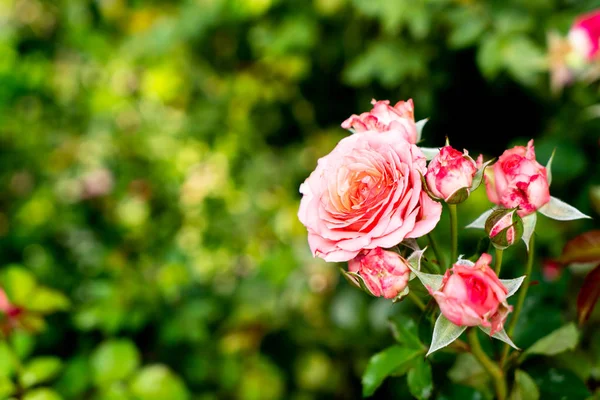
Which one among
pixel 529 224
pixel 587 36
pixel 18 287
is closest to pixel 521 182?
pixel 529 224

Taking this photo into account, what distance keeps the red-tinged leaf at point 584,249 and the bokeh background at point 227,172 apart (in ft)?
0.33

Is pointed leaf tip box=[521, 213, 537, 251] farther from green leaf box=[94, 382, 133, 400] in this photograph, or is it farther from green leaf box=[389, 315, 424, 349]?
green leaf box=[94, 382, 133, 400]

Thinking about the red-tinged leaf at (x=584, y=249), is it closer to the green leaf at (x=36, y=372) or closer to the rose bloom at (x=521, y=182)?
the rose bloom at (x=521, y=182)

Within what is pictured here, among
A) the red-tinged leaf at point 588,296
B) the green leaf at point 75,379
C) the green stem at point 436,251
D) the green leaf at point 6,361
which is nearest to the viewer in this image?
the green stem at point 436,251

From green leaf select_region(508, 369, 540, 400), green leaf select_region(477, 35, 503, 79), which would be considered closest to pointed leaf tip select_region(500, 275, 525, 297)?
green leaf select_region(508, 369, 540, 400)

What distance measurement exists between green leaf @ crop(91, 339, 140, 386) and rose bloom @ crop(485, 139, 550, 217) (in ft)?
2.65

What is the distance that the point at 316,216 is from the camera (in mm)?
585

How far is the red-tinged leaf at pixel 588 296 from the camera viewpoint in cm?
72

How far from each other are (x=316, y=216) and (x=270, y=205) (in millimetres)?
1108

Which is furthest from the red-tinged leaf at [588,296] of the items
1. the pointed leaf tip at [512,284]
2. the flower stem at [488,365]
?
the pointed leaf tip at [512,284]

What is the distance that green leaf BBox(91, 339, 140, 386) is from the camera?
1.03 meters

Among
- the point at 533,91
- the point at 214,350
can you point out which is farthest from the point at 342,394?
the point at 533,91

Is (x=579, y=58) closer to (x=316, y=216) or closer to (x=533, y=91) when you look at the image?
(x=533, y=91)

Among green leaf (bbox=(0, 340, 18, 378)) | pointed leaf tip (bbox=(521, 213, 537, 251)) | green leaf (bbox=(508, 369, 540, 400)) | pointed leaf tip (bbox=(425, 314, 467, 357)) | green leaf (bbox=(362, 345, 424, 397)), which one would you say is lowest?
green leaf (bbox=(508, 369, 540, 400))
